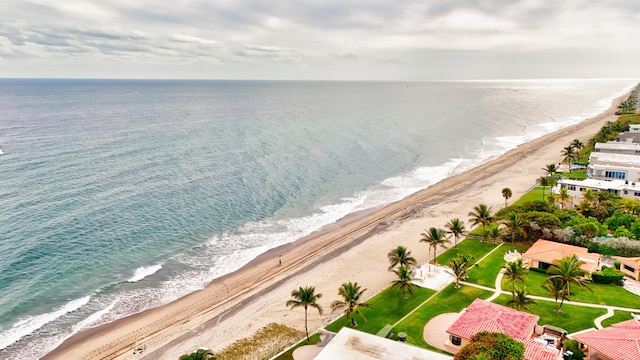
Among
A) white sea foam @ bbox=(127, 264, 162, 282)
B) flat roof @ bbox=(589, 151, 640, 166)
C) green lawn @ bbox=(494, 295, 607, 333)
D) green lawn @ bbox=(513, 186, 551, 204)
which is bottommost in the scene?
white sea foam @ bbox=(127, 264, 162, 282)

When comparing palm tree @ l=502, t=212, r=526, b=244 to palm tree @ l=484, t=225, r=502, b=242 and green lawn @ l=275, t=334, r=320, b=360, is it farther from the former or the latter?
green lawn @ l=275, t=334, r=320, b=360

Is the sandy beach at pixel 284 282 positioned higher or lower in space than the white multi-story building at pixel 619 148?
lower

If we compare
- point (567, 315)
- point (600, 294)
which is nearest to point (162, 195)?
point (567, 315)

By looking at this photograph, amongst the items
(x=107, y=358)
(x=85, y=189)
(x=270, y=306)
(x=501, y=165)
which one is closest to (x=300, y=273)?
(x=270, y=306)

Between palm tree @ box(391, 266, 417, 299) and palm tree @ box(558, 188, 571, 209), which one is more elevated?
palm tree @ box(558, 188, 571, 209)

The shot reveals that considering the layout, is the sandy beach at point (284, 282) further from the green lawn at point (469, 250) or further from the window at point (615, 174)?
the window at point (615, 174)

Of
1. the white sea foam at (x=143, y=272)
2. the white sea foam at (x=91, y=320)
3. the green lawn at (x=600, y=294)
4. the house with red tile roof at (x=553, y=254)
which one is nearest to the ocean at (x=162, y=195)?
the white sea foam at (x=91, y=320)

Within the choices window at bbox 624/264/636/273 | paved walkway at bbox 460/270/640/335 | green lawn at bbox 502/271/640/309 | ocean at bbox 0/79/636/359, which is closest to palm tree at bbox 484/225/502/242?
paved walkway at bbox 460/270/640/335
